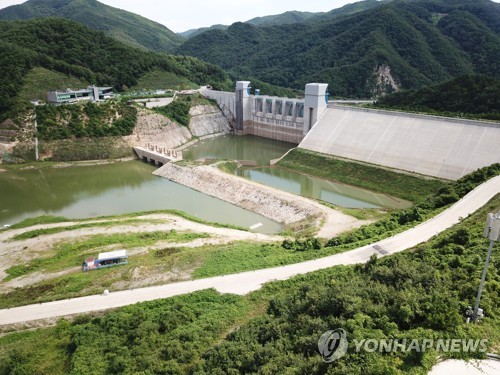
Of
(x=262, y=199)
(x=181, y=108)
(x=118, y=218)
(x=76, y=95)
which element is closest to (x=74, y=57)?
(x=76, y=95)

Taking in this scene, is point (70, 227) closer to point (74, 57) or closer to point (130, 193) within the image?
point (130, 193)

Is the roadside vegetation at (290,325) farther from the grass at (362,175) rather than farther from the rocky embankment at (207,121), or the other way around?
the rocky embankment at (207,121)

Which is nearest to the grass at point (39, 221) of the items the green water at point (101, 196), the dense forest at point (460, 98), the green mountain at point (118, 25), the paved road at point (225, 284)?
the green water at point (101, 196)

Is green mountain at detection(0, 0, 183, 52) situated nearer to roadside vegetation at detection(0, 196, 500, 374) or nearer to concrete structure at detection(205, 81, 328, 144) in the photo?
concrete structure at detection(205, 81, 328, 144)

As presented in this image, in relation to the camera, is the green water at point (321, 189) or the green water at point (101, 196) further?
the green water at point (321, 189)

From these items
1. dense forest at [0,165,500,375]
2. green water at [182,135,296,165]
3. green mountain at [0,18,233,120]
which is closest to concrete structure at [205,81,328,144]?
green water at [182,135,296,165]

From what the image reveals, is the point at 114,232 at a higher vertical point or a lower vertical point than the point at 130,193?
lower
